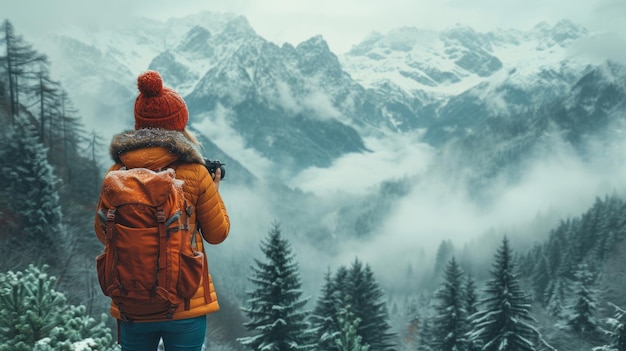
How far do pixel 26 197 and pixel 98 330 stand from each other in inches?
1065

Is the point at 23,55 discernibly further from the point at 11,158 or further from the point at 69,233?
the point at 69,233

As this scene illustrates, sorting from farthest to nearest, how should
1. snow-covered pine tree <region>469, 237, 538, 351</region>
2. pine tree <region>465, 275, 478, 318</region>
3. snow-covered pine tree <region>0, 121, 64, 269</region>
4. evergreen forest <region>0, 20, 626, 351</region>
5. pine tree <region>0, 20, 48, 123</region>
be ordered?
1. pine tree <region>0, 20, 48, 123</region>
2. snow-covered pine tree <region>0, 121, 64, 269</region>
3. pine tree <region>465, 275, 478, 318</region>
4. snow-covered pine tree <region>469, 237, 538, 351</region>
5. evergreen forest <region>0, 20, 626, 351</region>

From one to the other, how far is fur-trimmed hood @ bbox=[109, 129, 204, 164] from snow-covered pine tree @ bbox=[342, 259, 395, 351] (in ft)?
64.0

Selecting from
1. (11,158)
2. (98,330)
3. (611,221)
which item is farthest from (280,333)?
(611,221)

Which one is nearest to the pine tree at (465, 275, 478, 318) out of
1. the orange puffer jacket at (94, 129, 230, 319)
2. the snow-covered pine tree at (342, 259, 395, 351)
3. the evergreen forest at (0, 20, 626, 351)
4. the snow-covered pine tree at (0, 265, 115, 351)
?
the evergreen forest at (0, 20, 626, 351)

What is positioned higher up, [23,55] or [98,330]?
[23,55]

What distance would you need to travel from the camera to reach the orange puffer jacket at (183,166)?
356 cm

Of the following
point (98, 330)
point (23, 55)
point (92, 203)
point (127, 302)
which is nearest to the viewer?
point (127, 302)

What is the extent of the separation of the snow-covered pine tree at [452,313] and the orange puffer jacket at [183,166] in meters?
21.7

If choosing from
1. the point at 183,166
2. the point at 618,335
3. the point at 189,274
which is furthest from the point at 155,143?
the point at 618,335

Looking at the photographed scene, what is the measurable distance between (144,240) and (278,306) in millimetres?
12985

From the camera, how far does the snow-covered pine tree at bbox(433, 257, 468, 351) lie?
23.7m

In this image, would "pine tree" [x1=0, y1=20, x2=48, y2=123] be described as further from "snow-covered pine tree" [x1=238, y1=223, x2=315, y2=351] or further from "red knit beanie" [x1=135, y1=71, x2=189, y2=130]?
"red knit beanie" [x1=135, y1=71, x2=189, y2=130]

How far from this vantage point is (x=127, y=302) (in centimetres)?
337
